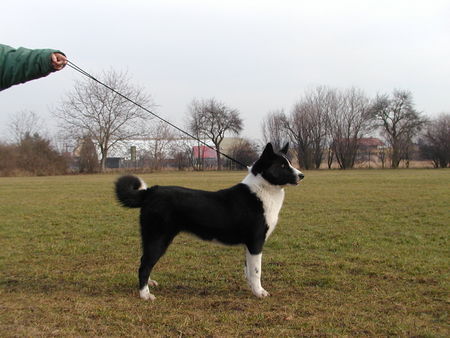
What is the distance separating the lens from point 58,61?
11.6ft

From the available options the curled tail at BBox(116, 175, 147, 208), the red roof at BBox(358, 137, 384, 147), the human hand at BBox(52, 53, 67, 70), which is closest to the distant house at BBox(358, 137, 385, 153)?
the red roof at BBox(358, 137, 384, 147)

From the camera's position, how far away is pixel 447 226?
9.02 meters

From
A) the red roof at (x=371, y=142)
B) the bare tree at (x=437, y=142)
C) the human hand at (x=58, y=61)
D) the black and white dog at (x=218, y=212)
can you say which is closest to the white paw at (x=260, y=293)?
the black and white dog at (x=218, y=212)

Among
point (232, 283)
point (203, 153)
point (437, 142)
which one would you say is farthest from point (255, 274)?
point (437, 142)

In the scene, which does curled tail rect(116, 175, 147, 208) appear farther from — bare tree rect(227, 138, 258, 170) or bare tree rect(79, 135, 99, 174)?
bare tree rect(227, 138, 258, 170)

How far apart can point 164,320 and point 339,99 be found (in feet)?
Result: 202

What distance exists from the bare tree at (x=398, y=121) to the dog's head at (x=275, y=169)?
200ft

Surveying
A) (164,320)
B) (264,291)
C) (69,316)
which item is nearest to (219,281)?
(264,291)

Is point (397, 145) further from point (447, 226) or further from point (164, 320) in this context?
point (164, 320)

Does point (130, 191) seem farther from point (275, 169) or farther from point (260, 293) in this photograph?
point (260, 293)

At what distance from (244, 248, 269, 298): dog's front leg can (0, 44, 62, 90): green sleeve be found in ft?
9.76

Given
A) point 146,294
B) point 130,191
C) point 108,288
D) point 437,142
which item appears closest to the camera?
point 146,294

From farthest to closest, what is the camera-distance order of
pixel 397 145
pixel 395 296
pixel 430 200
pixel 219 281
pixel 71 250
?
pixel 397 145, pixel 430 200, pixel 71 250, pixel 219 281, pixel 395 296

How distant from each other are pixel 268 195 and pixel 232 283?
132 centimetres
